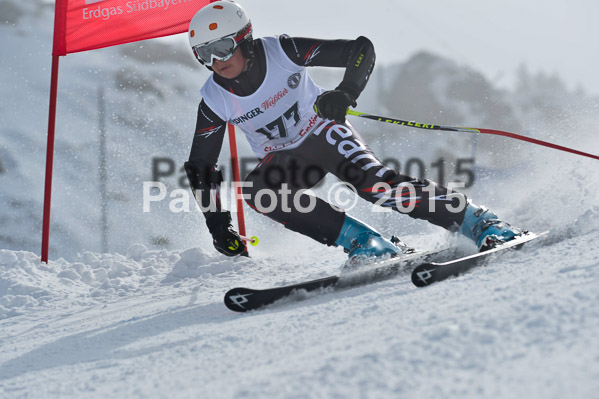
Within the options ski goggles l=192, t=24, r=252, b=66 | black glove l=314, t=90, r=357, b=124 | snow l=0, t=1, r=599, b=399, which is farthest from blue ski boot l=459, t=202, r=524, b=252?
ski goggles l=192, t=24, r=252, b=66

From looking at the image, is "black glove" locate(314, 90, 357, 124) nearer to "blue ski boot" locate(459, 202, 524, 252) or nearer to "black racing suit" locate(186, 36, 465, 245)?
"black racing suit" locate(186, 36, 465, 245)

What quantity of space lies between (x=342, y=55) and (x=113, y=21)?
2.57m

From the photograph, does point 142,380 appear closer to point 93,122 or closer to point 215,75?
point 215,75

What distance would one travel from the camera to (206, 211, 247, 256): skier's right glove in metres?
3.25

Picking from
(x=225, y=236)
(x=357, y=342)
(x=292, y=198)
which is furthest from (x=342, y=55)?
(x=357, y=342)

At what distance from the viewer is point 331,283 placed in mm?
2676

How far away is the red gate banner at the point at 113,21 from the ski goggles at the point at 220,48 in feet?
6.78

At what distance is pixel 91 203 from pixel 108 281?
85.4 ft

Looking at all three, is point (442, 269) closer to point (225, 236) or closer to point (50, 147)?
point (225, 236)

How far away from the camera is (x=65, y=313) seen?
11.3 ft

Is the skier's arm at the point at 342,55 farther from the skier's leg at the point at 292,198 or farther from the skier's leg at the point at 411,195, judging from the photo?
the skier's leg at the point at 292,198

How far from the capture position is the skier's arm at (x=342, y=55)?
3.08 m

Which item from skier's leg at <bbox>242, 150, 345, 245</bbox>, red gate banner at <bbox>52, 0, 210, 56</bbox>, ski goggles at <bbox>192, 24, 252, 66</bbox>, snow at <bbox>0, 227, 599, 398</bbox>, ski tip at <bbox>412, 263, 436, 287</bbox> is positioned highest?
red gate banner at <bbox>52, 0, 210, 56</bbox>

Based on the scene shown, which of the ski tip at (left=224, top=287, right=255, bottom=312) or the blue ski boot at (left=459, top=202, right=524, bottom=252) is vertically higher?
the blue ski boot at (left=459, top=202, right=524, bottom=252)
